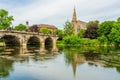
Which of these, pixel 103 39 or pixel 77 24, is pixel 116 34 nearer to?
pixel 103 39

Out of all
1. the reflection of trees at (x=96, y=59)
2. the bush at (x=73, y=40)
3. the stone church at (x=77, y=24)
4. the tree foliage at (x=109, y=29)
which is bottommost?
the reflection of trees at (x=96, y=59)

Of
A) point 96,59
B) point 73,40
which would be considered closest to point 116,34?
point 73,40

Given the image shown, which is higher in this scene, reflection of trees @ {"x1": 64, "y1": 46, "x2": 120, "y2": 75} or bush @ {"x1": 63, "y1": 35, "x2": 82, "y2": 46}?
bush @ {"x1": 63, "y1": 35, "x2": 82, "y2": 46}

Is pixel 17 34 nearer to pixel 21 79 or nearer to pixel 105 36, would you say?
pixel 105 36

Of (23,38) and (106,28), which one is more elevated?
(106,28)

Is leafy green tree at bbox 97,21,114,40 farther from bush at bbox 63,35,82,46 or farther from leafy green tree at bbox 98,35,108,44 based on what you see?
bush at bbox 63,35,82,46

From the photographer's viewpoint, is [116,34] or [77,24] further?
[77,24]

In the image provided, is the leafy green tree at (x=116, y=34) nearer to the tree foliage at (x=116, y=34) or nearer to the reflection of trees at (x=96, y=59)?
the tree foliage at (x=116, y=34)

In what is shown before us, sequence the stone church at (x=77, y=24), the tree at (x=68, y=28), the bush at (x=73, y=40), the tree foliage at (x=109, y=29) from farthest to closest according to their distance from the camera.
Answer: the stone church at (x=77, y=24) < the tree at (x=68, y=28) < the bush at (x=73, y=40) < the tree foliage at (x=109, y=29)

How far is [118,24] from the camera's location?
8569 centimetres

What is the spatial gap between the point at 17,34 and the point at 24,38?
3.53m

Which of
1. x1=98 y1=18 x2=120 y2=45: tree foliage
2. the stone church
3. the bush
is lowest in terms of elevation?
the bush

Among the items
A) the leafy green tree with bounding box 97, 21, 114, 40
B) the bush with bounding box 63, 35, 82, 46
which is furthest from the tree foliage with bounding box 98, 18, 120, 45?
the bush with bounding box 63, 35, 82, 46

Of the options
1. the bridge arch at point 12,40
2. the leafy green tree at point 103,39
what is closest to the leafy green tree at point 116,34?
the leafy green tree at point 103,39
